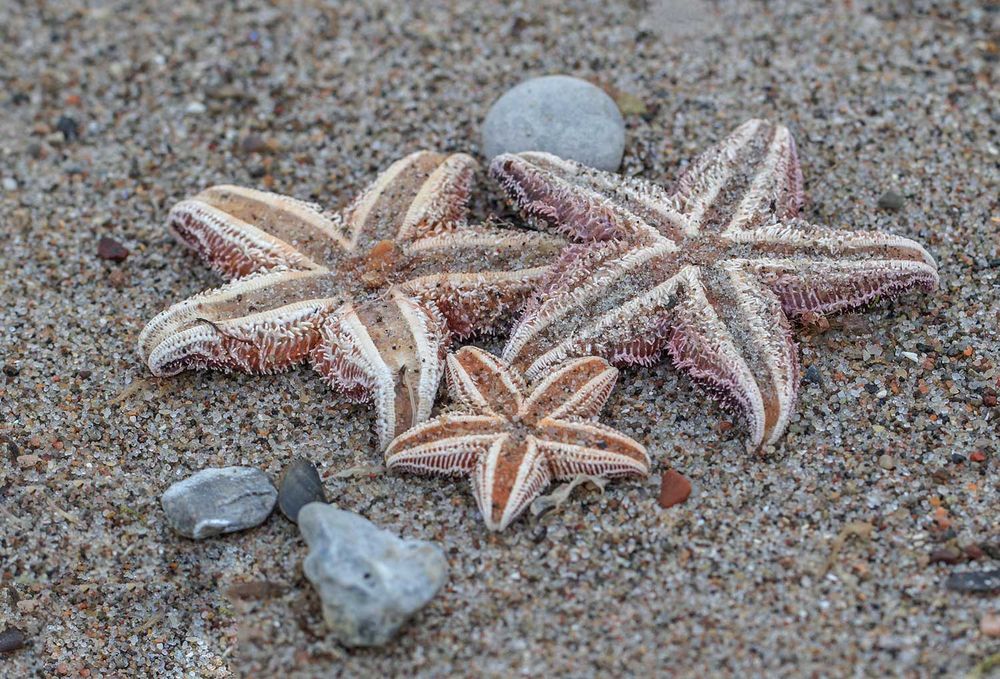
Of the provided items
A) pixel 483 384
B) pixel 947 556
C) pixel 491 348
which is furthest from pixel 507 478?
pixel 947 556

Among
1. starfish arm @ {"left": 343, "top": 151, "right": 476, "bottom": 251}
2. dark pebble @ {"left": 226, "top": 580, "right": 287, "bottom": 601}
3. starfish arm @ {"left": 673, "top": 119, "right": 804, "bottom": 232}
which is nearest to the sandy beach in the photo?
dark pebble @ {"left": 226, "top": 580, "right": 287, "bottom": 601}

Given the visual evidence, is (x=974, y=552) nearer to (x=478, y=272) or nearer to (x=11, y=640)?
(x=478, y=272)

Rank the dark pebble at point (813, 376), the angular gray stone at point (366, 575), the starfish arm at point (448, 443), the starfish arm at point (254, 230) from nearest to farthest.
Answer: the angular gray stone at point (366, 575)
the starfish arm at point (448, 443)
the dark pebble at point (813, 376)
the starfish arm at point (254, 230)

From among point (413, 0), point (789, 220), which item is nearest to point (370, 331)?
point (789, 220)

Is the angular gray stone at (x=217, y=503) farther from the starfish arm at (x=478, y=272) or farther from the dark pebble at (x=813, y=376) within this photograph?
the dark pebble at (x=813, y=376)

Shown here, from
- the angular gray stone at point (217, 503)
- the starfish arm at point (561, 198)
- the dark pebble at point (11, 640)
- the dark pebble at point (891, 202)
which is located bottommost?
the dark pebble at point (11, 640)

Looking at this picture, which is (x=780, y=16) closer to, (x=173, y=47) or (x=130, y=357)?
(x=173, y=47)

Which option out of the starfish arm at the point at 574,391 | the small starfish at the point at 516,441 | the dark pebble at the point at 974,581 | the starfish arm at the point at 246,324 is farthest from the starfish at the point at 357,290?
the dark pebble at the point at 974,581
